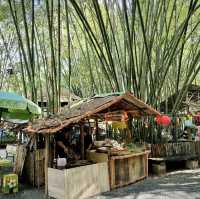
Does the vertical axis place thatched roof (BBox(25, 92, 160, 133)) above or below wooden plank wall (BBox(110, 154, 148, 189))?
above

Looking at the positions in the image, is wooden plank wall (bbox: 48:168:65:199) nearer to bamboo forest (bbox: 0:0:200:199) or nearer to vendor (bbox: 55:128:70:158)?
bamboo forest (bbox: 0:0:200:199)

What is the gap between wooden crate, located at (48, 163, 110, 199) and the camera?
5.74 m

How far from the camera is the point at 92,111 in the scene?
6.19 metres

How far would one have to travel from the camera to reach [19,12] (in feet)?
37.0

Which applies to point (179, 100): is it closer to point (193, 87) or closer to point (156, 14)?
point (156, 14)

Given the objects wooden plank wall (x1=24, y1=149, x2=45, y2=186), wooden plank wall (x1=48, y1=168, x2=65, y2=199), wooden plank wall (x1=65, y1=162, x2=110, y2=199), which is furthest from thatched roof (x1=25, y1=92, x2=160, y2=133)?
wooden plank wall (x1=65, y1=162, x2=110, y2=199)

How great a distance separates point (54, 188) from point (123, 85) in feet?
13.9

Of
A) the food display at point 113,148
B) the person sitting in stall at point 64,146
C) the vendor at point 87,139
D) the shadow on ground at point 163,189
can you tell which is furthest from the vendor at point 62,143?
the shadow on ground at point 163,189

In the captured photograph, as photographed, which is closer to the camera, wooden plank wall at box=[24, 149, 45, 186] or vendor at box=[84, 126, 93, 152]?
wooden plank wall at box=[24, 149, 45, 186]

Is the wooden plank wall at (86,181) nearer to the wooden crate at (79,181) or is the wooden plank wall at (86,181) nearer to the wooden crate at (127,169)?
the wooden crate at (79,181)

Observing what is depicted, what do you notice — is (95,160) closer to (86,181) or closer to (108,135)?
(86,181)

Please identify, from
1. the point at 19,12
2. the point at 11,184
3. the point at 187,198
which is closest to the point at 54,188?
the point at 11,184

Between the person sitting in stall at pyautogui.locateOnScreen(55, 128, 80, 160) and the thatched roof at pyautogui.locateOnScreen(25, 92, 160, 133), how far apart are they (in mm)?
405

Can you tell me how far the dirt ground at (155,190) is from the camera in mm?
5898
